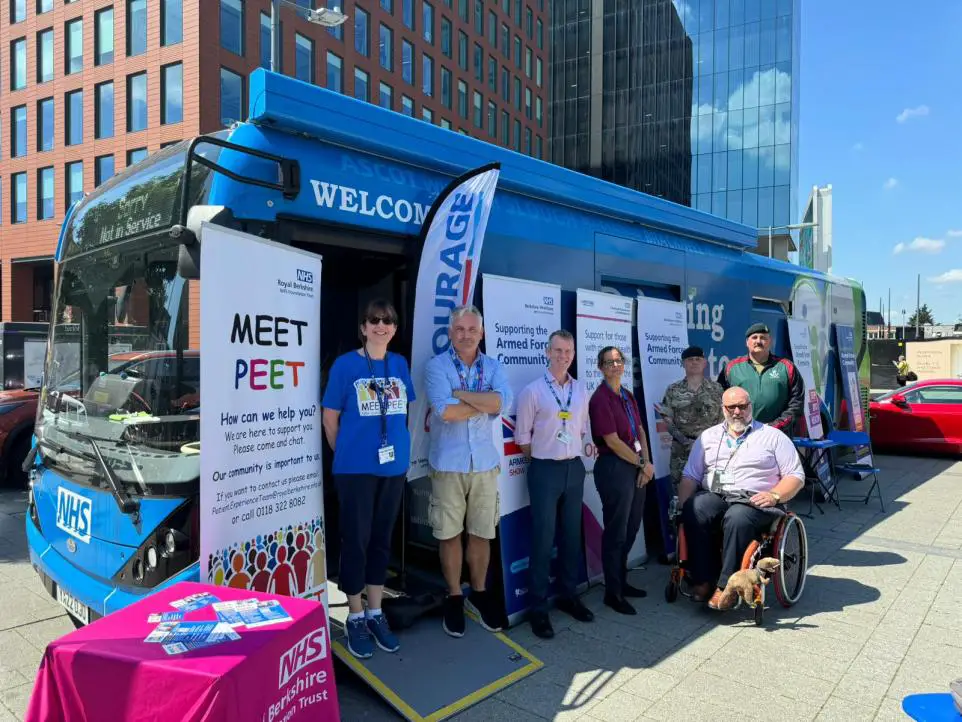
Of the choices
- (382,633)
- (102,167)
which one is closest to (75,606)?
(382,633)

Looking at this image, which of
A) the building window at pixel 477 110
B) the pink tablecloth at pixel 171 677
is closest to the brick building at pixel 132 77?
the building window at pixel 477 110

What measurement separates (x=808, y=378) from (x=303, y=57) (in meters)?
25.6

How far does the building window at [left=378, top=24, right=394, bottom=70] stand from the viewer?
108 ft

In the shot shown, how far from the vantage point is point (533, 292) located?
14.8 feet

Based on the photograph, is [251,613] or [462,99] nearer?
[251,613]

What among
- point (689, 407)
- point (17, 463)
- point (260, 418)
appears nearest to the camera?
point (260, 418)

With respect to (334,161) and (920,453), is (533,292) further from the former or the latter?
(920,453)

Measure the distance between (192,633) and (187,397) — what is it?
1.12 meters

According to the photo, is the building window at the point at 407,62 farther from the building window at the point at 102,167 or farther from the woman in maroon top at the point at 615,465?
the woman in maroon top at the point at 615,465

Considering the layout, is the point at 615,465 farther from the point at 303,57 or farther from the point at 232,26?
the point at 303,57

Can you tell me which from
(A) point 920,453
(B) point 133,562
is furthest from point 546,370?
(A) point 920,453

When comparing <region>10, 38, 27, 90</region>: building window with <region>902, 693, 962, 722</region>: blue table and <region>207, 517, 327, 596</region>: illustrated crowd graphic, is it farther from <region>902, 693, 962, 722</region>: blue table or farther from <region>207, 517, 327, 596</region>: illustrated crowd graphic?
<region>902, 693, 962, 722</region>: blue table

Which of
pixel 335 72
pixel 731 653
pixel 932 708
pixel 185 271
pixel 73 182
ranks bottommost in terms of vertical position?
pixel 731 653

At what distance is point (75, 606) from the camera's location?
326 cm
